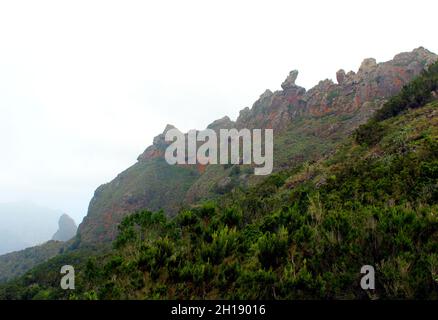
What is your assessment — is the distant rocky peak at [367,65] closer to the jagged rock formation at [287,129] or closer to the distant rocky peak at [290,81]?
the jagged rock formation at [287,129]

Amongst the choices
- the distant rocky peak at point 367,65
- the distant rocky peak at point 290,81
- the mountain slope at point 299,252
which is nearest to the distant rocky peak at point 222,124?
the distant rocky peak at point 290,81

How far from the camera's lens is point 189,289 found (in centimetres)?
998

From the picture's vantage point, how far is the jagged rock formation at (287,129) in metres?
65.2

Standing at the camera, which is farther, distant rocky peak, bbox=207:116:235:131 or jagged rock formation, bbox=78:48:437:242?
distant rocky peak, bbox=207:116:235:131

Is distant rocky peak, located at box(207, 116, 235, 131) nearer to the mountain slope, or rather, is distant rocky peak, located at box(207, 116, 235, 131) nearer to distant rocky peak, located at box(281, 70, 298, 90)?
distant rocky peak, located at box(281, 70, 298, 90)

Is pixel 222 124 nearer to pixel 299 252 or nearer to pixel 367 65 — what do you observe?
pixel 367 65

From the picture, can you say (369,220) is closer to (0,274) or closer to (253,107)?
(253,107)

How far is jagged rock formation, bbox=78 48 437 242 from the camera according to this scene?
6525 cm

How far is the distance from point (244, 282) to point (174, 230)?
598 cm

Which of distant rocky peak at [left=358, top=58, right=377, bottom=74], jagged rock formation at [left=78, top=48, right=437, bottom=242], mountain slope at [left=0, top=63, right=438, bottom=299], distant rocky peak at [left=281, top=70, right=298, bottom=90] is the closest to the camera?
mountain slope at [left=0, top=63, right=438, bottom=299]

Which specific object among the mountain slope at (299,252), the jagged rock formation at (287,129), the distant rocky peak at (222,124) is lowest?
the mountain slope at (299,252)

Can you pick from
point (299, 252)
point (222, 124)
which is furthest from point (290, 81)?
point (299, 252)

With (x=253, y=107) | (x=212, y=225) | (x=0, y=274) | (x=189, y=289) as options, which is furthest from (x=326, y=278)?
(x=0, y=274)

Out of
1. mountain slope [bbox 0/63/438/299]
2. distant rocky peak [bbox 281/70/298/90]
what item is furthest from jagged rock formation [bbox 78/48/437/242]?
mountain slope [bbox 0/63/438/299]
